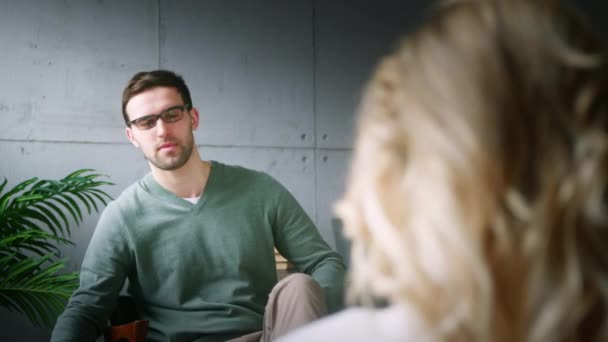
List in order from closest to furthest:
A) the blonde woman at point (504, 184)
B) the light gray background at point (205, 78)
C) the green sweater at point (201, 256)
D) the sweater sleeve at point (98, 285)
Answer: the blonde woman at point (504, 184) → the sweater sleeve at point (98, 285) → the green sweater at point (201, 256) → the light gray background at point (205, 78)

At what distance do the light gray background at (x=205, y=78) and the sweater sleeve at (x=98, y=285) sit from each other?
3.14 feet

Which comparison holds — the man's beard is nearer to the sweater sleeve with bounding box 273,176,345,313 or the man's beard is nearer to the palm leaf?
the sweater sleeve with bounding box 273,176,345,313

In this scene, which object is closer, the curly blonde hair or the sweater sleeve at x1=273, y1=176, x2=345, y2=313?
the curly blonde hair

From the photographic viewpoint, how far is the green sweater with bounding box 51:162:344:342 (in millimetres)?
2035

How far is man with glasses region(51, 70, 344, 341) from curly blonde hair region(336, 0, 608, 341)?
4.59ft

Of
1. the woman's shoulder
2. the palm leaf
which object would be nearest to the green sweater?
the palm leaf

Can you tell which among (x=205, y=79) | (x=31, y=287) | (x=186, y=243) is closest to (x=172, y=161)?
(x=186, y=243)

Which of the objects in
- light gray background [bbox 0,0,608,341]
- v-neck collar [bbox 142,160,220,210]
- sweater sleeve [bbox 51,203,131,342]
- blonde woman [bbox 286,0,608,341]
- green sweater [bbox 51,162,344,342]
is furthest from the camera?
light gray background [bbox 0,0,608,341]

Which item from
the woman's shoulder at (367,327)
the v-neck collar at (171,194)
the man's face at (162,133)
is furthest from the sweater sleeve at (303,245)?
the woman's shoulder at (367,327)

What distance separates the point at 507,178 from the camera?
57cm

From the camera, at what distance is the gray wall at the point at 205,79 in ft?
9.46

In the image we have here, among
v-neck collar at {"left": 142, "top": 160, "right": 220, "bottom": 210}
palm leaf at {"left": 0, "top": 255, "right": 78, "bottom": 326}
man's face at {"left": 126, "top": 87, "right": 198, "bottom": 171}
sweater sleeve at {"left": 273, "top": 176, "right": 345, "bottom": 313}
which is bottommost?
palm leaf at {"left": 0, "top": 255, "right": 78, "bottom": 326}

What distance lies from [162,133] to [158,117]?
61 millimetres

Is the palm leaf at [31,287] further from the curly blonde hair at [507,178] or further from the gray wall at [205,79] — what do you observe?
the curly blonde hair at [507,178]
